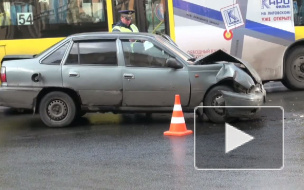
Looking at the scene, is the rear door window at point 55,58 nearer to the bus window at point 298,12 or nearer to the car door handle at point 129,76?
the car door handle at point 129,76

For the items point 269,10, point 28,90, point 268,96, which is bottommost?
point 268,96

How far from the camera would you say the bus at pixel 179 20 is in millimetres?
11312

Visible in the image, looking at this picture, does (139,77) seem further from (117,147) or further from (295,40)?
(295,40)

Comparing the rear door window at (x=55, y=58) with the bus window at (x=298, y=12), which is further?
the bus window at (x=298, y=12)

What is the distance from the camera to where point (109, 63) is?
862 centimetres

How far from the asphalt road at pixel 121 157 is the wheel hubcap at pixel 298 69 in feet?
8.27

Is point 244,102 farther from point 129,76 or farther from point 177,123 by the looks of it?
point 129,76

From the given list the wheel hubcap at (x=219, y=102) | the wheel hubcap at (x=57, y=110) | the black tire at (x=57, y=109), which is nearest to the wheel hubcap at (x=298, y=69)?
the wheel hubcap at (x=219, y=102)

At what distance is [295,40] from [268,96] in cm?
149

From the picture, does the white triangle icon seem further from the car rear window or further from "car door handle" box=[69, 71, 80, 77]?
"car door handle" box=[69, 71, 80, 77]

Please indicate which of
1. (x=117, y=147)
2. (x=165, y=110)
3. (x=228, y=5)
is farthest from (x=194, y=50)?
(x=117, y=147)
